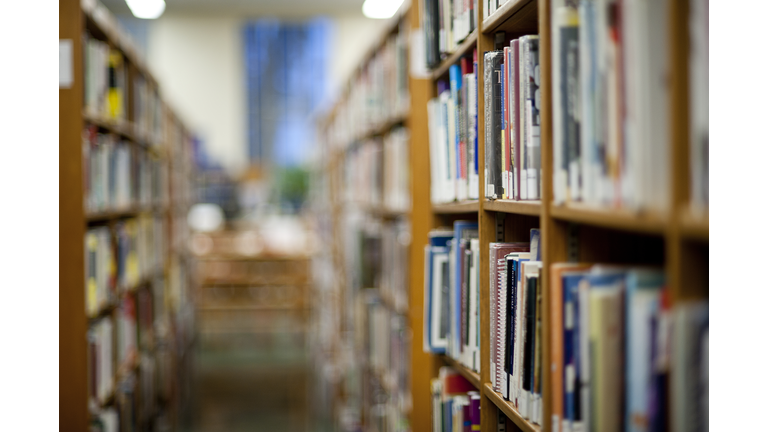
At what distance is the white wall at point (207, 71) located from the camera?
9930 mm

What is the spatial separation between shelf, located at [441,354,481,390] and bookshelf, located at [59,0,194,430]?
4.08ft

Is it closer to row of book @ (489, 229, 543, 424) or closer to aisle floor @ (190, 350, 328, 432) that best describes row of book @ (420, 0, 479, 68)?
row of book @ (489, 229, 543, 424)

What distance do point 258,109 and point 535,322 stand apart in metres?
9.74

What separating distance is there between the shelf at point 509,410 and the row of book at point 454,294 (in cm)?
12

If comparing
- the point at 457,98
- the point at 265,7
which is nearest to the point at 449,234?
the point at 457,98

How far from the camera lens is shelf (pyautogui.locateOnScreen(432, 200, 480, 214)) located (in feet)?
5.32

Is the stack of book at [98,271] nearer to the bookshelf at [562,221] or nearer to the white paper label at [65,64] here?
the white paper label at [65,64]

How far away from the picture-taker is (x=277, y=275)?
7.69 meters

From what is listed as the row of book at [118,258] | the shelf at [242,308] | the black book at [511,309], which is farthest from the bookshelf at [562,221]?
the shelf at [242,308]

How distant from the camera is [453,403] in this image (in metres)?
1.78

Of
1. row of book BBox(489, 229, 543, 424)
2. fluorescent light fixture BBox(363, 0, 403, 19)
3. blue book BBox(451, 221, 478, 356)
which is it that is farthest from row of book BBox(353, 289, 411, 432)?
fluorescent light fixture BBox(363, 0, 403, 19)

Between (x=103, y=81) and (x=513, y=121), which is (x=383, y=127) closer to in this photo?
(x=103, y=81)

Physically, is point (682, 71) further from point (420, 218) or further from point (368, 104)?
point (368, 104)
